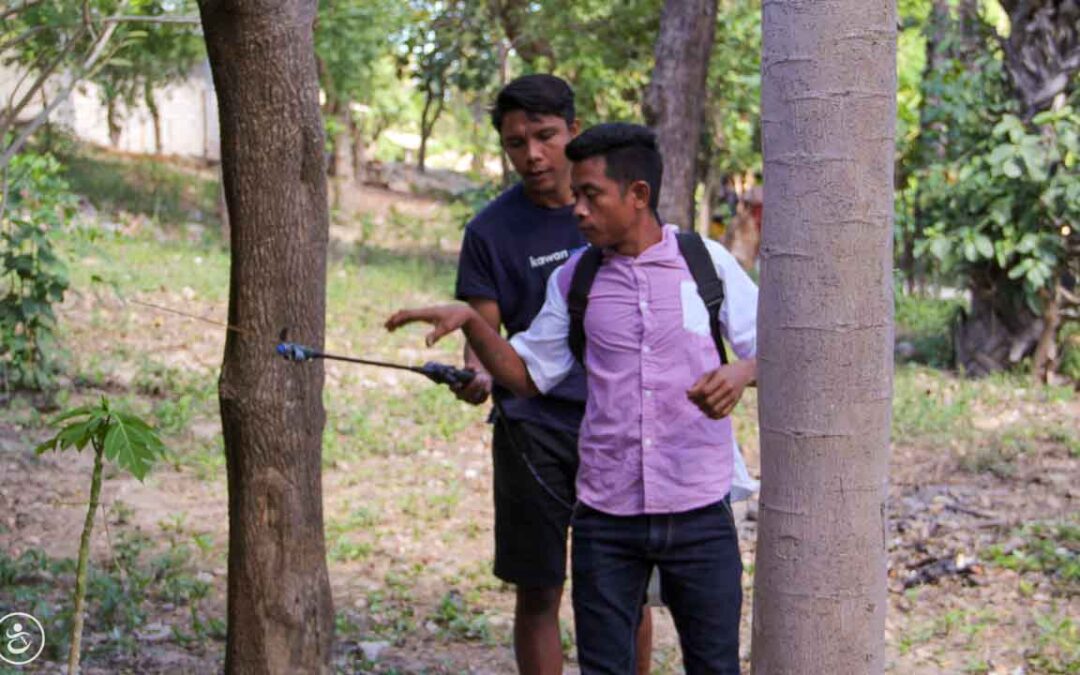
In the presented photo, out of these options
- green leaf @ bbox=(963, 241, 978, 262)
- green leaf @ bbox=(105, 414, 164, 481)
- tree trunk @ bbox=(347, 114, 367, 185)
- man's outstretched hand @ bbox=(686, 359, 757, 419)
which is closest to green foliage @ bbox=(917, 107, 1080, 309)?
green leaf @ bbox=(963, 241, 978, 262)

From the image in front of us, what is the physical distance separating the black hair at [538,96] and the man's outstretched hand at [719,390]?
Result: 105 cm

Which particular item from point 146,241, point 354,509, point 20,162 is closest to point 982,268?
point 354,509

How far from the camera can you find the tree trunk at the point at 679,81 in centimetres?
1160

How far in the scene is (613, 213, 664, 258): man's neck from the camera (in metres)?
3.55

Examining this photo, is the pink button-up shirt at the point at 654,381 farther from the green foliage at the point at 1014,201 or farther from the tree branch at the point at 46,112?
the green foliage at the point at 1014,201

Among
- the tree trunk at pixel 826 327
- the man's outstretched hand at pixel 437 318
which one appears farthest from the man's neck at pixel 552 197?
the tree trunk at pixel 826 327

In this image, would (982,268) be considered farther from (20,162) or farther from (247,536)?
(247,536)

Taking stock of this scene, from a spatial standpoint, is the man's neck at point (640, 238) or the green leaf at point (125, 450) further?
the man's neck at point (640, 238)

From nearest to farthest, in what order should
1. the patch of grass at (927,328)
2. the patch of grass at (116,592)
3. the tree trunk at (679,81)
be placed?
the patch of grass at (116,592) < the patch of grass at (927,328) < the tree trunk at (679,81)

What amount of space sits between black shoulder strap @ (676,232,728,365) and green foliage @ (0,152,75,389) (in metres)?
5.35

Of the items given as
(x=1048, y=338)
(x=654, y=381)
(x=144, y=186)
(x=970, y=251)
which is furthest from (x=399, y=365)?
(x=144, y=186)

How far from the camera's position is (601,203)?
349cm

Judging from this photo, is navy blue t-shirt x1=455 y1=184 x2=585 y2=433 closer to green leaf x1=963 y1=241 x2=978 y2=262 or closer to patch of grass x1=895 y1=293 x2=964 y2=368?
green leaf x1=963 y1=241 x2=978 y2=262

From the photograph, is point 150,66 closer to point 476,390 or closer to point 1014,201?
point 1014,201
